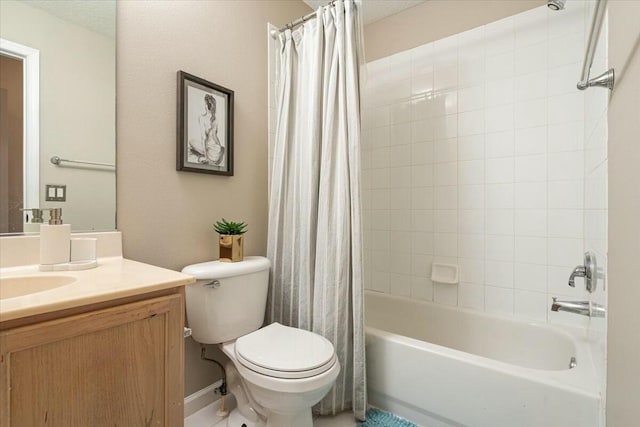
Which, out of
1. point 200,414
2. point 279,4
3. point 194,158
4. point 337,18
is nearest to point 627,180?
point 337,18

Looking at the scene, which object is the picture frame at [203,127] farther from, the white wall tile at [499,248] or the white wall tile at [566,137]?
the white wall tile at [566,137]

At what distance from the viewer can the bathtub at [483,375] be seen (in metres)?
1.12

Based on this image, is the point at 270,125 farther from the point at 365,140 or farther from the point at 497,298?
the point at 497,298

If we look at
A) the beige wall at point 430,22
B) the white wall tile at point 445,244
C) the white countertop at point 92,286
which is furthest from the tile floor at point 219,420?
the beige wall at point 430,22

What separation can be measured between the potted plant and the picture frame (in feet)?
0.96

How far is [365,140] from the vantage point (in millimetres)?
2396

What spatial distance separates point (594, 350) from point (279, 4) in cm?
245

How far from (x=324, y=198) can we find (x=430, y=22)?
1.56m

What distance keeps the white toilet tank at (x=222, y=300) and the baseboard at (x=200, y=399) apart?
35 centimetres

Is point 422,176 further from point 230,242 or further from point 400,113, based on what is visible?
point 230,242

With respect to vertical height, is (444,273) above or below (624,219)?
below

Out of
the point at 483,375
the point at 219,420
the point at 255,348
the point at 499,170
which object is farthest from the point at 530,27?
the point at 219,420

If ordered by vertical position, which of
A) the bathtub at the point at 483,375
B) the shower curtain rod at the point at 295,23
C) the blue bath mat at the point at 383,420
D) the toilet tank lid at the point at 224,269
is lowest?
the blue bath mat at the point at 383,420

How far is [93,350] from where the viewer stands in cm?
71
